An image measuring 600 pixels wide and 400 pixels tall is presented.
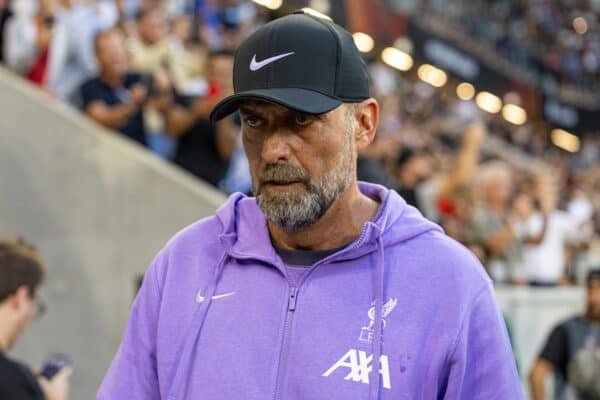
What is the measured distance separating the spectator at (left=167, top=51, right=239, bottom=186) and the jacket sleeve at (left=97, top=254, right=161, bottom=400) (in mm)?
4141

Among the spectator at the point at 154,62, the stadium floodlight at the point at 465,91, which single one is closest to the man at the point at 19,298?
the spectator at the point at 154,62

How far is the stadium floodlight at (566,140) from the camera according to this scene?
25.5 metres

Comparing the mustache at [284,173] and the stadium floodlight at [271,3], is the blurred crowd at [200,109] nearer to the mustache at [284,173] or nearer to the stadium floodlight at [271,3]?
the stadium floodlight at [271,3]

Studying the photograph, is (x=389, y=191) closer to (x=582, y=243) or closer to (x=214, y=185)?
(x=214, y=185)

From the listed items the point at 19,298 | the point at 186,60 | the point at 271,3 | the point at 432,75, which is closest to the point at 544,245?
the point at 186,60

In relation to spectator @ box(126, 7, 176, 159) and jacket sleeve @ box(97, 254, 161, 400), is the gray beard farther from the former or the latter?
spectator @ box(126, 7, 176, 159)

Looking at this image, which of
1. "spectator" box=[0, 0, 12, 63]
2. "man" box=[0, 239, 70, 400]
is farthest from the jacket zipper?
"spectator" box=[0, 0, 12, 63]

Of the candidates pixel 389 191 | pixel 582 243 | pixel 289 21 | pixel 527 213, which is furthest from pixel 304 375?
pixel 582 243

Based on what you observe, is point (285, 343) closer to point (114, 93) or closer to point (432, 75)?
point (114, 93)

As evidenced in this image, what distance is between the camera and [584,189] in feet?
63.4

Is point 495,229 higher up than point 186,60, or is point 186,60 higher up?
point 186,60

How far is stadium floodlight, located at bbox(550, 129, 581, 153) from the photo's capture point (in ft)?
83.6

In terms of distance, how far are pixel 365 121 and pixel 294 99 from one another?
265mm

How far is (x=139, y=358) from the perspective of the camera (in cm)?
228
